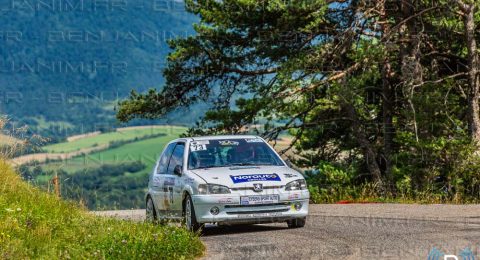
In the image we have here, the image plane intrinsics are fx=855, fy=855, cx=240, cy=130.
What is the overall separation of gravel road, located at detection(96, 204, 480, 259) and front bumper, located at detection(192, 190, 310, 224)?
Result: 0.88 ft

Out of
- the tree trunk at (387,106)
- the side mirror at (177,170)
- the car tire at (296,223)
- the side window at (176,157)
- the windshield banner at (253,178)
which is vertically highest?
the tree trunk at (387,106)

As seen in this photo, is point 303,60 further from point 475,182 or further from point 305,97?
point 475,182

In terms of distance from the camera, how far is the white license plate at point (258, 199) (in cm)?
1348

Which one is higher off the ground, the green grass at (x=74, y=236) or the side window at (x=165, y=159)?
the side window at (x=165, y=159)

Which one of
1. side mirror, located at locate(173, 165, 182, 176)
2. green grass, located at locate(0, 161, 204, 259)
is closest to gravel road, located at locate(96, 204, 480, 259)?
green grass, located at locate(0, 161, 204, 259)

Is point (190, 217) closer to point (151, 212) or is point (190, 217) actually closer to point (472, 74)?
point (151, 212)

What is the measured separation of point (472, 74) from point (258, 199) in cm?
1327

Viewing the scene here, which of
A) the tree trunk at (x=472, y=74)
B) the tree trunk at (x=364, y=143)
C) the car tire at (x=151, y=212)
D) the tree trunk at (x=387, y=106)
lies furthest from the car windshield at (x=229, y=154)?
the tree trunk at (x=364, y=143)

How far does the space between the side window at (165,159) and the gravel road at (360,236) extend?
56.0 inches

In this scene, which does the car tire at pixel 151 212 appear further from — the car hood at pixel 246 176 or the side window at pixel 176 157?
the car hood at pixel 246 176

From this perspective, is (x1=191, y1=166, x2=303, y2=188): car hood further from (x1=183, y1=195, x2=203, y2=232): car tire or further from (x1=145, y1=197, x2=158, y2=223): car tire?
(x1=145, y1=197, x2=158, y2=223): car tire

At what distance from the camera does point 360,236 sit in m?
12.5

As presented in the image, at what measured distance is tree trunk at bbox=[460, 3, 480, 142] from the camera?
2442 centimetres

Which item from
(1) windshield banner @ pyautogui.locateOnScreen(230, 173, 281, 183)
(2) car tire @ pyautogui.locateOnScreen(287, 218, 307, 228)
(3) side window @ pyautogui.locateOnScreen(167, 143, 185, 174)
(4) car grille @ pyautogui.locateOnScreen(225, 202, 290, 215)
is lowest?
(2) car tire @ pyautogui.locateOnScreen(287, 218, 307, 228)
